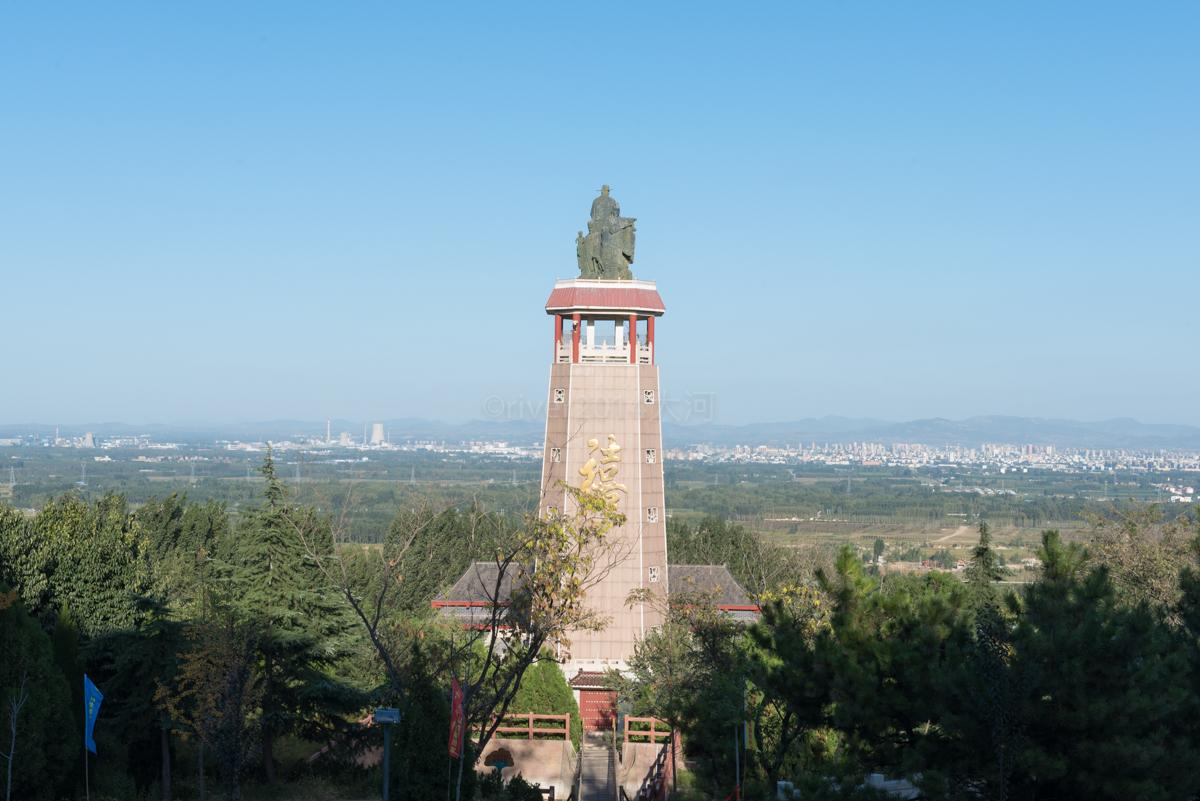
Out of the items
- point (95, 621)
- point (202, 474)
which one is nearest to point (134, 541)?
point (95, 621)

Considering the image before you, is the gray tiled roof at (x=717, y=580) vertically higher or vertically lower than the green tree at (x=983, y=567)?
lower

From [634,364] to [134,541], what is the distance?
1464 centimetres

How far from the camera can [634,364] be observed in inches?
1180

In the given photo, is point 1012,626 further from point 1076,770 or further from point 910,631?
point 1076,770

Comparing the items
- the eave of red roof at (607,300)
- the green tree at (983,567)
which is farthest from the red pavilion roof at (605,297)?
the green tree at (983,567)

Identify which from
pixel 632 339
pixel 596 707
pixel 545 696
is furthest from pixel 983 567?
pixel 545 696

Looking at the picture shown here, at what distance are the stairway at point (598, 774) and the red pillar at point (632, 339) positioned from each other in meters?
9.41

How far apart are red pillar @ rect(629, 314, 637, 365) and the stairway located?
9407 mm

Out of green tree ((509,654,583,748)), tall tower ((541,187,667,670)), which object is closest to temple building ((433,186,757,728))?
tall tower ((541,187,667,670))

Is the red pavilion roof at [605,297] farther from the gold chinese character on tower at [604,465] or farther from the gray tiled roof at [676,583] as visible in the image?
the gray tiled roof at [676,583]

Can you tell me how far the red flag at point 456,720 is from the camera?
46.7 ft

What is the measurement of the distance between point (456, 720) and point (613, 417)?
1559 centimetres

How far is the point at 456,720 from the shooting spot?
1459cm

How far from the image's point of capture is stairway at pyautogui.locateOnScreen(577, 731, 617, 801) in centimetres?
2117
